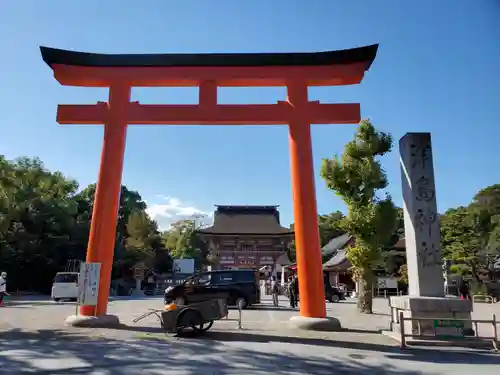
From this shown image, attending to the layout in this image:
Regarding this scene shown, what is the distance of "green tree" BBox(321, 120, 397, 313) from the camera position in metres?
15.7

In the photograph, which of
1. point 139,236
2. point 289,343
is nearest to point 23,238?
point 139,236

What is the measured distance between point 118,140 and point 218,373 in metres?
7.03

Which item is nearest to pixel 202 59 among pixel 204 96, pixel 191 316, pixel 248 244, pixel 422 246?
pixel 204 96

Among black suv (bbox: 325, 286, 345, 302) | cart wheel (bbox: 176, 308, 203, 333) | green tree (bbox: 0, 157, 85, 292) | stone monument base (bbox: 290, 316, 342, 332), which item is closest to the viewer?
cart wheel (bbox: 176, 308, 203, 333)

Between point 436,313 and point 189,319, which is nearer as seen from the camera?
point 436,313

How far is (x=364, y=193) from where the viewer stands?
1588cm

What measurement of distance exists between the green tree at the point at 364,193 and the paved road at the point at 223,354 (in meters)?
6.10

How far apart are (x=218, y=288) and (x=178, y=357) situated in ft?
36.3

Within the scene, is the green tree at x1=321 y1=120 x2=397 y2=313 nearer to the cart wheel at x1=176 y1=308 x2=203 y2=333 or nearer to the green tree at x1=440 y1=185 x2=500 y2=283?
the cart wheel at x1=176 y1=308 x2=203 y2=333

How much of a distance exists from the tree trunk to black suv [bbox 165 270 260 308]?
15.2 feet

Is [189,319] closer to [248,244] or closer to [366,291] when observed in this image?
[366,291]

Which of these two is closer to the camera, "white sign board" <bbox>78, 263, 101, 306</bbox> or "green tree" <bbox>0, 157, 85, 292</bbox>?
"white sign board" <bbox>78, 263, 101, 306</bbox>

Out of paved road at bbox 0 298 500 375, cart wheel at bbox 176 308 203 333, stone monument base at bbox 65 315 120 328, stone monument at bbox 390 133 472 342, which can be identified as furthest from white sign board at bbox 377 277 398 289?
stone monument base at bbox 65 315 120 328

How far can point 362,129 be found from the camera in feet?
53.3
